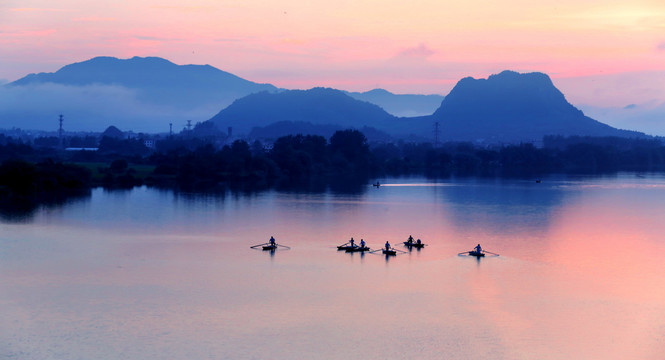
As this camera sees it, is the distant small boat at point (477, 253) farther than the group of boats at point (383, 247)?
No

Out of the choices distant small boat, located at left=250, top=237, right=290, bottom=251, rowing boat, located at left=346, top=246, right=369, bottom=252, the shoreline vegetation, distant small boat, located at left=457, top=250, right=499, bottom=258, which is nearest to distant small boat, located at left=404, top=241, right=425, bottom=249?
distant small boat, located at left=457, top=250, right=499, bottom=258

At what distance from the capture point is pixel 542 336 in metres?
19.3

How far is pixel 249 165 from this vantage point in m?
72.4

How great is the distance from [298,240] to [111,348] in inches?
633

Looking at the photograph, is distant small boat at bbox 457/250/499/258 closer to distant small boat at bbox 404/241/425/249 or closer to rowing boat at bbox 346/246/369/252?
distant small boat at bbox 404/241/425/249

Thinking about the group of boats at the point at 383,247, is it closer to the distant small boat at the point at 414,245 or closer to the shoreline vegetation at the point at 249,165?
the distant small boat at the point at 414,245

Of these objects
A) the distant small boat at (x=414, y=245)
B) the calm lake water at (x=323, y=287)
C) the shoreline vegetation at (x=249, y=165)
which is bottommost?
the calm lake water at (x=323, y=287)

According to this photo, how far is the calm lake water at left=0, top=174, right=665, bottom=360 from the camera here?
18453 mm

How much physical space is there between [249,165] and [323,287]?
1935 inches

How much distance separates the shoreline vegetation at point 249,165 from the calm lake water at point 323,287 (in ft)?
32.4

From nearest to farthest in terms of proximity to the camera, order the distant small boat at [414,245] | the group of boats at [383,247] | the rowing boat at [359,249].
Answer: the group of boats at [383,247]
the rowing boat at [359,249]
the distant small boat at [414,245]

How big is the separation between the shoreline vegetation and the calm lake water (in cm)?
988

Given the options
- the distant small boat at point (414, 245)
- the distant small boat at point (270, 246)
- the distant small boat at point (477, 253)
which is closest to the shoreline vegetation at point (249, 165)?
the distant small boat at point (270, 246)

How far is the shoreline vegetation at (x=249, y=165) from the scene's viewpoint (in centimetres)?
5300
